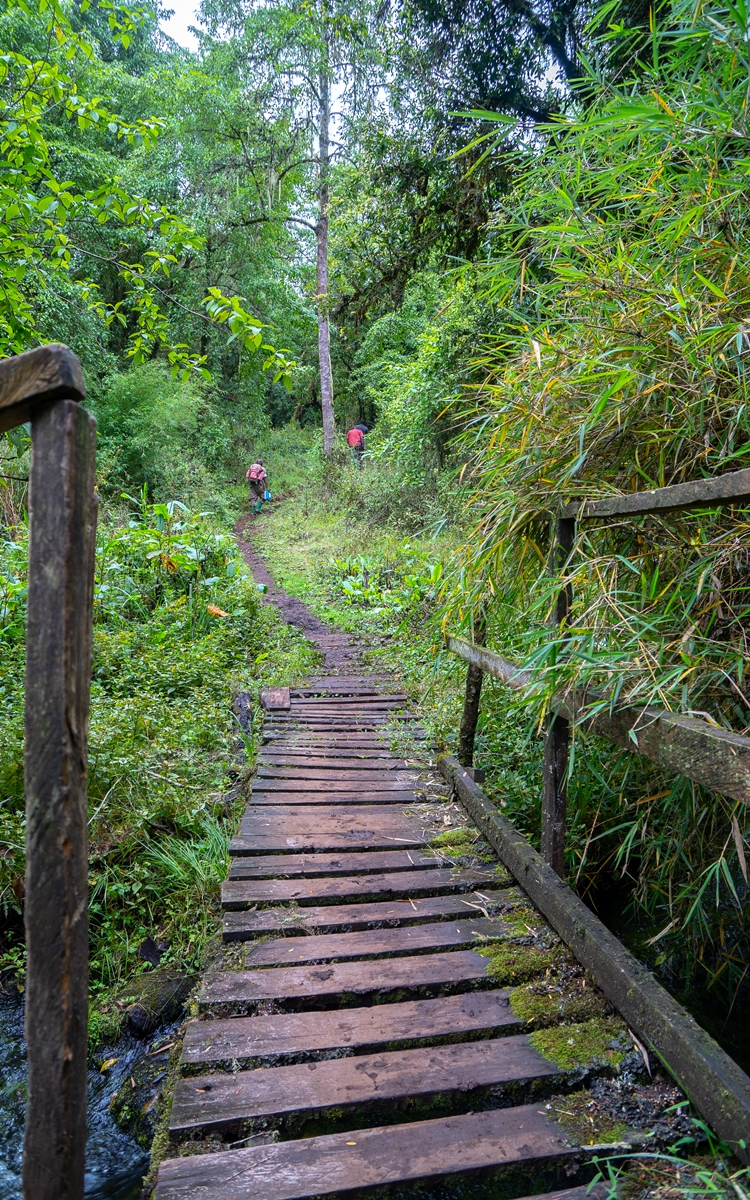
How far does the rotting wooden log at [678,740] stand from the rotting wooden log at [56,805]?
1.45m

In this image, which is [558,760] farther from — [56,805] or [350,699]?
[350,699]

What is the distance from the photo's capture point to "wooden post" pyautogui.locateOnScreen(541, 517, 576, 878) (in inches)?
105

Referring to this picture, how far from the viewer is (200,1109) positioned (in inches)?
76.8

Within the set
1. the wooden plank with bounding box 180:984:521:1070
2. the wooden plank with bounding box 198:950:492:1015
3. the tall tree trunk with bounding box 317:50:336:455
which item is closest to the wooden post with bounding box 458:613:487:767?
the wooden plank with bounding box 198:950:492:1015

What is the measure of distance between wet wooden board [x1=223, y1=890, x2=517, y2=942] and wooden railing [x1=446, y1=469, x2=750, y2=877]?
1.34ft

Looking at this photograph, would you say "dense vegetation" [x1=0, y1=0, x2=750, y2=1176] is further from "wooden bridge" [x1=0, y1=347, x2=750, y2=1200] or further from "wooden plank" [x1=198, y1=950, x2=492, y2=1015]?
"wooden plank" [x1=198, y1=950, x2=492, y2=1015]

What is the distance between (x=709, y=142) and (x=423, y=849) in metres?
3.18

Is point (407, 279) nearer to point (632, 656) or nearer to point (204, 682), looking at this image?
point (204, 682)

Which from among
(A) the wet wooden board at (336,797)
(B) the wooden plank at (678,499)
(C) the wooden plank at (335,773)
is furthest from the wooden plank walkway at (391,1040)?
(B) the wooden plank at (678,499)

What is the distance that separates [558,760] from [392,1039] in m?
1.17

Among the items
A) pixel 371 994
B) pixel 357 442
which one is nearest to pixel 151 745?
pixel 371 994

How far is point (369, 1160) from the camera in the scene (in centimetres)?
179

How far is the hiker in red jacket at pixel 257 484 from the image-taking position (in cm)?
2092

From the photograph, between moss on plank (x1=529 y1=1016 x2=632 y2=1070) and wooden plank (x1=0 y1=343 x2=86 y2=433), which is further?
moss on plank (x1=529 y1=1016 x2=632 y2=1070)
